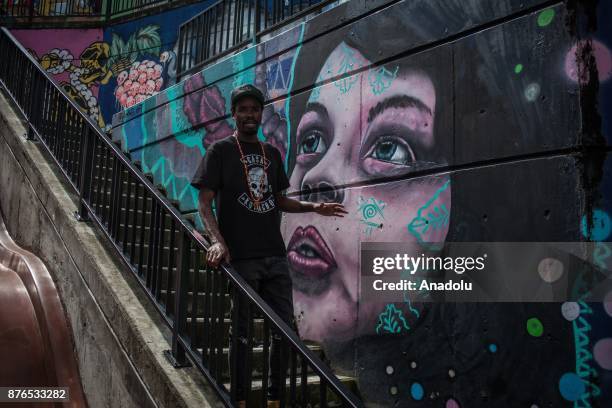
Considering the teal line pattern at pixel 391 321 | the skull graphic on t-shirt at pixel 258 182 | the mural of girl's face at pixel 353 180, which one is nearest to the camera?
the skull graphic on t-shirt at pixel 258 182

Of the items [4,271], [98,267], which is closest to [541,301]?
[98,267]

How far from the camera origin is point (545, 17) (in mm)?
3576

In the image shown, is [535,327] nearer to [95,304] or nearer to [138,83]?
[95,304]

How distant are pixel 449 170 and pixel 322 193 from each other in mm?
1568

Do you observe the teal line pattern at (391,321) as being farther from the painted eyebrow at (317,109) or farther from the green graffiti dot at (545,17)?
the green graffiti dot at (545,17)

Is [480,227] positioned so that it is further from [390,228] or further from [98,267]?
[98,267]

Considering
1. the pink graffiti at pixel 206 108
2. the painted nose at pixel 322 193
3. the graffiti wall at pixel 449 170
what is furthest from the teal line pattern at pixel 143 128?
the painted nose at pixel 322 193

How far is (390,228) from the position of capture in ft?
14.9

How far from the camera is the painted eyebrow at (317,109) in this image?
5430 mm

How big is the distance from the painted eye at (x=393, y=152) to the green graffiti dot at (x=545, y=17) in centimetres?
139

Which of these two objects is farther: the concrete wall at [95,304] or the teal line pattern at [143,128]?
the teal line pattern at [143,128]

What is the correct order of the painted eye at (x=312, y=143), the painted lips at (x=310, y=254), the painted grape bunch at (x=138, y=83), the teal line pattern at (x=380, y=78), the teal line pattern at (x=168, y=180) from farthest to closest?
the painted grape bunch at (x=138, y=83), the teal line pattern at (x=168, y=180), the painted eye at (x=312, y=143), the painted lips at (x=310, y=254), the teal line pattern at (x=380, y=78)

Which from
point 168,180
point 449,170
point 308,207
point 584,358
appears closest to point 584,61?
point 449,170

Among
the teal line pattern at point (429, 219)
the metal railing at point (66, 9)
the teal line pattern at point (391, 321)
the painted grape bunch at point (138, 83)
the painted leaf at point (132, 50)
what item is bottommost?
the teal line pattern at point (391, 321)
